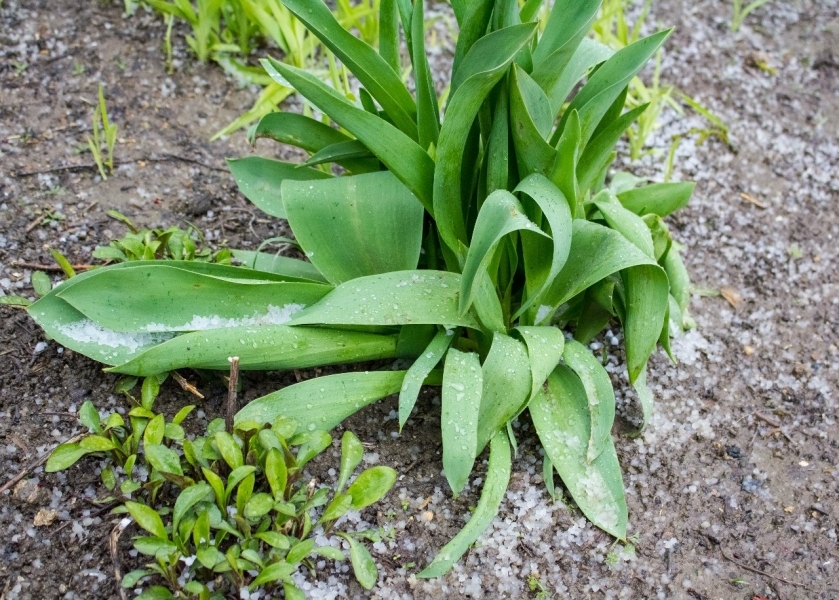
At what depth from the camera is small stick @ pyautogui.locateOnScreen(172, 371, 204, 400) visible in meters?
1.74

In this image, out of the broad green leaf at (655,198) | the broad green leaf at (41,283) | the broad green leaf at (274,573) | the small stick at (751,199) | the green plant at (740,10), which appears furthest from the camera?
the green plant at (740,10)

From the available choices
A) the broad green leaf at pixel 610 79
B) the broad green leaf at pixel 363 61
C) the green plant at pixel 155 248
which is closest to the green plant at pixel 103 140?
the green plant at pixel 155 248

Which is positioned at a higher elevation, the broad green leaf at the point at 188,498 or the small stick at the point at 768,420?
the broad green leaf at the point at 188,498

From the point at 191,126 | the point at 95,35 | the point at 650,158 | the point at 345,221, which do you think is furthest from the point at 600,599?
the point at 95,35

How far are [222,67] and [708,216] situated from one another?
1.71 m

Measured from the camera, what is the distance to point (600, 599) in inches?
63.1

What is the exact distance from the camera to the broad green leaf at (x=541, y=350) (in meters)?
1.60

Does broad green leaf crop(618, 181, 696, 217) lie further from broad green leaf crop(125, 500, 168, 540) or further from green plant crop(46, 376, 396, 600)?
broad green leaf crop(125, 500, 168, 540)

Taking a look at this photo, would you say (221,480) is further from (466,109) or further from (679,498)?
(679,498)

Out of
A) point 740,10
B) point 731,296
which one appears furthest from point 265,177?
point 740,10

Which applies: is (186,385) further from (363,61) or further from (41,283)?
(363,61)

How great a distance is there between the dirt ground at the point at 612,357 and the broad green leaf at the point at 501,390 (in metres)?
0.19

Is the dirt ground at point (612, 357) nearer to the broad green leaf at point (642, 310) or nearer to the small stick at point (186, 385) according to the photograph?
the small stick at point (186, 385)

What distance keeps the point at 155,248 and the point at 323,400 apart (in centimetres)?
60
